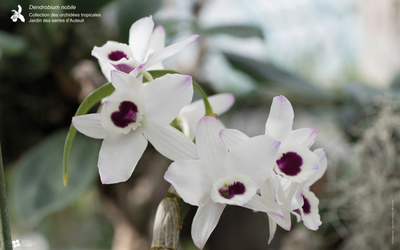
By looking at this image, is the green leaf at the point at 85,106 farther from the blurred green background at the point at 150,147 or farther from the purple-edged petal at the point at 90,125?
the blurred green background at the point at 150,147

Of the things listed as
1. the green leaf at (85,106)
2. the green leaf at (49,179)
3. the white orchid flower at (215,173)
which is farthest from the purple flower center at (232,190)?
the green leaf at (49,179)

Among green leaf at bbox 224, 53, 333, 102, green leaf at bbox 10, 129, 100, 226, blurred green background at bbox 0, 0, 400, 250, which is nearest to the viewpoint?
green leaf at bbox 10, 129, 100, 226

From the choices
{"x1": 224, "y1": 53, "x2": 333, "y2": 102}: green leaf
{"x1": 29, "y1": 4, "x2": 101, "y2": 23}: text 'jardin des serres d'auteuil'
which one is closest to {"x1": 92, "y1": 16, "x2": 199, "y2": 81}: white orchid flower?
{"x1": 29, "y1": 4, "x2": 101, "y2": 23}: text 'jardin des serres d'auteuil'

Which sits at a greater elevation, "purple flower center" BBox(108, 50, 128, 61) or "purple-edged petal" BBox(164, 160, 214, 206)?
"purple flower center" BBox(108, 50, 128, 61)

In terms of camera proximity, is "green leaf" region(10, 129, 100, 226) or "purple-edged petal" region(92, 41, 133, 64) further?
"green leaf" region(10, 129, 100, 226)

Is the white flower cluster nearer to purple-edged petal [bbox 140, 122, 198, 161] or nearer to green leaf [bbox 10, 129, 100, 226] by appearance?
purple-edged petal [bbox 140, 122, 198, 161]

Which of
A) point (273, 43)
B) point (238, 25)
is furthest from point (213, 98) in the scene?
point (273, 43)

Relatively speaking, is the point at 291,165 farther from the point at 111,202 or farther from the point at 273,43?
the point at 273,43
